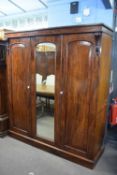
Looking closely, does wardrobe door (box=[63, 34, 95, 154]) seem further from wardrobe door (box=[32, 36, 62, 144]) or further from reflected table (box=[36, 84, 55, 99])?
reflected table (box=[36, 84, 55, 99])

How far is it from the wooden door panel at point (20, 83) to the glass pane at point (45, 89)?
0.66 feet

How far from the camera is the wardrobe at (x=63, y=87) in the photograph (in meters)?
2.04

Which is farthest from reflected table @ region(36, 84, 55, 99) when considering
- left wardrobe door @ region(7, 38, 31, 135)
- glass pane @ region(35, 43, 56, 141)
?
left wardrobe door @ region(7, 38, 31, 135)

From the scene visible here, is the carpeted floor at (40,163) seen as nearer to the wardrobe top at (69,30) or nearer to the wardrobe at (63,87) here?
the wardrobe at (63,87)

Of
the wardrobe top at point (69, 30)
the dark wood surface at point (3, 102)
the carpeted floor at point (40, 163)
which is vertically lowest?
the carpeted floor at point (40, 163)

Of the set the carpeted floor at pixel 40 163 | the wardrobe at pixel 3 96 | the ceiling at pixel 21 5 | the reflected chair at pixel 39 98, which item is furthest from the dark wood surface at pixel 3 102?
the ceiling at pixel 21 5

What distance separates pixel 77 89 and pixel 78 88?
21 mm

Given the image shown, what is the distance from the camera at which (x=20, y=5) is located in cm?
376

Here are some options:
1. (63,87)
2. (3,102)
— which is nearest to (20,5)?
(3,102)

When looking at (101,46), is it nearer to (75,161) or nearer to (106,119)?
(106,119)

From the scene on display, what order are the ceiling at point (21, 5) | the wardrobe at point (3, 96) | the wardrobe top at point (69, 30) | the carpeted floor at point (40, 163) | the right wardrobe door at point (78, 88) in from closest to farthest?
the wardrobe top at point (69, 30), the right wardrobe door at point (78, 88), the carpeted floor at point (40, 163), the wardrobe at point (3, 96), the ceiling at point (21, 5)

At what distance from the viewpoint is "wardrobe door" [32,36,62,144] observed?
7.55 feet

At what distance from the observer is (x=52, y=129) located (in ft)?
8.38

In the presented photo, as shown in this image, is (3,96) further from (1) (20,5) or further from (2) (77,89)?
(1) (20,5)
